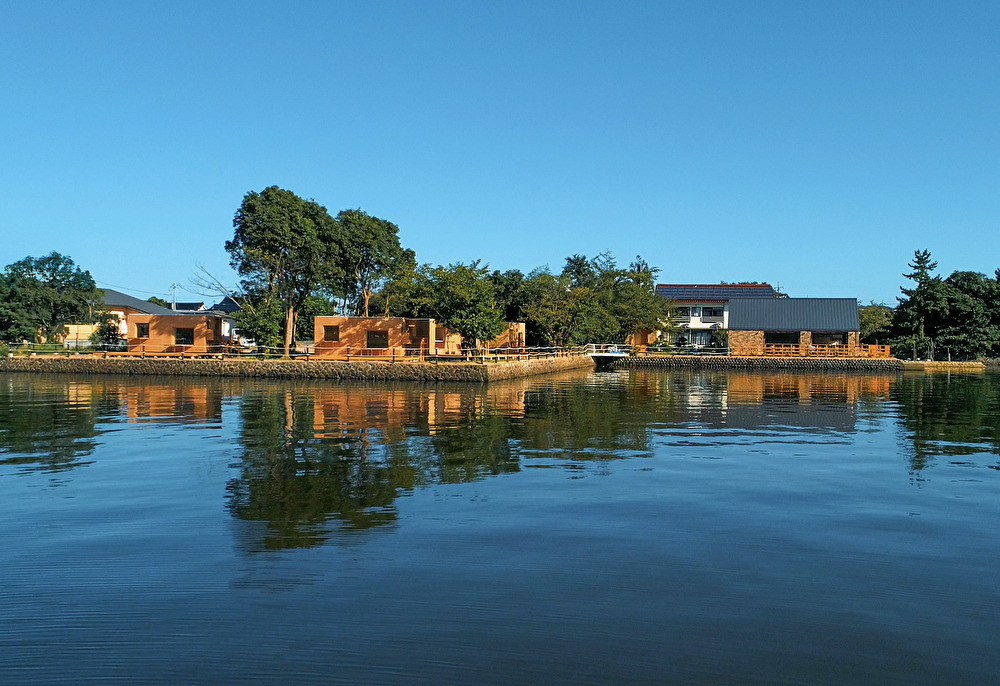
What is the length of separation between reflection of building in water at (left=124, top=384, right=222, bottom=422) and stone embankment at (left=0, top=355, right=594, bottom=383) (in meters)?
6.80

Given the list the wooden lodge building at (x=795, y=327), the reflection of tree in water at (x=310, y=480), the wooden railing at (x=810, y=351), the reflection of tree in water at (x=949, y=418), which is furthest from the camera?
the wooden lodge building at (x=795, y=327)

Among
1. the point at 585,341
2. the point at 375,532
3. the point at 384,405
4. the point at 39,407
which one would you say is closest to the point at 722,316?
the point at 585,341

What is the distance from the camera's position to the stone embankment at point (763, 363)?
192 ft

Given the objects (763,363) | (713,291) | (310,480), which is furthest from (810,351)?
(310,480)

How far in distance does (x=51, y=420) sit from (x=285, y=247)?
31698 millimetres

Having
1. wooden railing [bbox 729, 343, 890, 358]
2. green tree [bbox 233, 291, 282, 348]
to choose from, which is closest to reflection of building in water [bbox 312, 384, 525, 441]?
green tree [bbox 233, 291, 282, 348]

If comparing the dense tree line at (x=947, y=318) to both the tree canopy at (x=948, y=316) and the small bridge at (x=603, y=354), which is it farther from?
the small bridge at (x=603, y=354)

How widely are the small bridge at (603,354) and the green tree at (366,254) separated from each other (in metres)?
16.1

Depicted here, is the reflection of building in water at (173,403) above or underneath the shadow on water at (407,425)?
above

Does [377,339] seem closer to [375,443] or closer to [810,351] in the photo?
[375,443]

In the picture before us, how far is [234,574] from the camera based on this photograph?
833 centimetres

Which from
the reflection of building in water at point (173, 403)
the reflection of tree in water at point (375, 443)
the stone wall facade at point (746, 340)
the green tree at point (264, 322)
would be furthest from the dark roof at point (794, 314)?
the reflection of building in water at point (173, 403)

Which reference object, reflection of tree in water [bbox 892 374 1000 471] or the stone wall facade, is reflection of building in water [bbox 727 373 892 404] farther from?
the stone wall facade

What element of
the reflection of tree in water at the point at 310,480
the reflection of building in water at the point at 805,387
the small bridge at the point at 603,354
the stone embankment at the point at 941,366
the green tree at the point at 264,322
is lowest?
the reflection of tree in water at the point at 310,480
